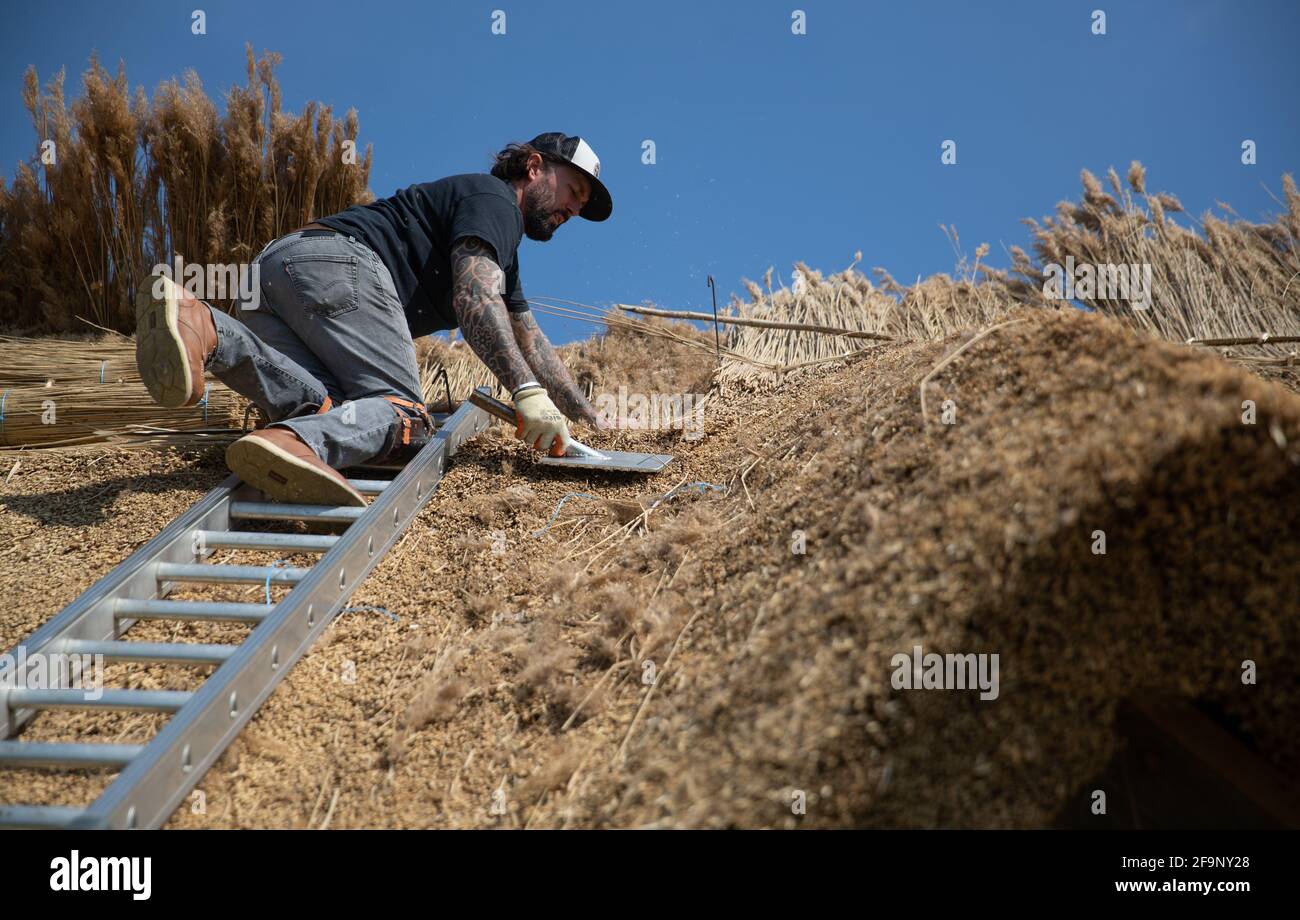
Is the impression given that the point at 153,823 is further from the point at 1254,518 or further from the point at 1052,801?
the point at 1254,518

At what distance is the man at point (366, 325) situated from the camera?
226 cm

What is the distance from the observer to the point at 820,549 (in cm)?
168

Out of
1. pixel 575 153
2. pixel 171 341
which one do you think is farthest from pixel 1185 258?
pixel 171 341

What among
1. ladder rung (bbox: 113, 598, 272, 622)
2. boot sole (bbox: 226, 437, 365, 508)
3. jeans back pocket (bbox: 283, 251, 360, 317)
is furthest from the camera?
jeans back pocket (bbox: 283, 251, 360, 317)

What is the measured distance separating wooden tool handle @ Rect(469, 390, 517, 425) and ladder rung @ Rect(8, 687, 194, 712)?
1.27 m

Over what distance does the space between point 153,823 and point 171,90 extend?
3.63 m

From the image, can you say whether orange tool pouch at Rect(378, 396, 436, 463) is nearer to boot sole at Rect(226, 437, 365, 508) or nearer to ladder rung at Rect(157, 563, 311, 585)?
boot sole at Rect(226, 437, 365, 508)

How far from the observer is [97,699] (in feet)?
5.60

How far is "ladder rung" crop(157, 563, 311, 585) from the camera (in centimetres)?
210

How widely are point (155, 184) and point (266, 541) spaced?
271 centimetres

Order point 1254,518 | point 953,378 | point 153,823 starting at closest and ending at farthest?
point 1254,518 → point 153,823 → point 953,378

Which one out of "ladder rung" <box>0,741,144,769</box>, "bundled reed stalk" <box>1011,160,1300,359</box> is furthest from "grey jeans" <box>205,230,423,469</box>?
"bundled reed stalk" <box>1011,160,1300,359</box>

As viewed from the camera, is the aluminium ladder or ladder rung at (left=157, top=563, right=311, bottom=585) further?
ladder rung at (left=157, top=563, right=311, bottom=585)
